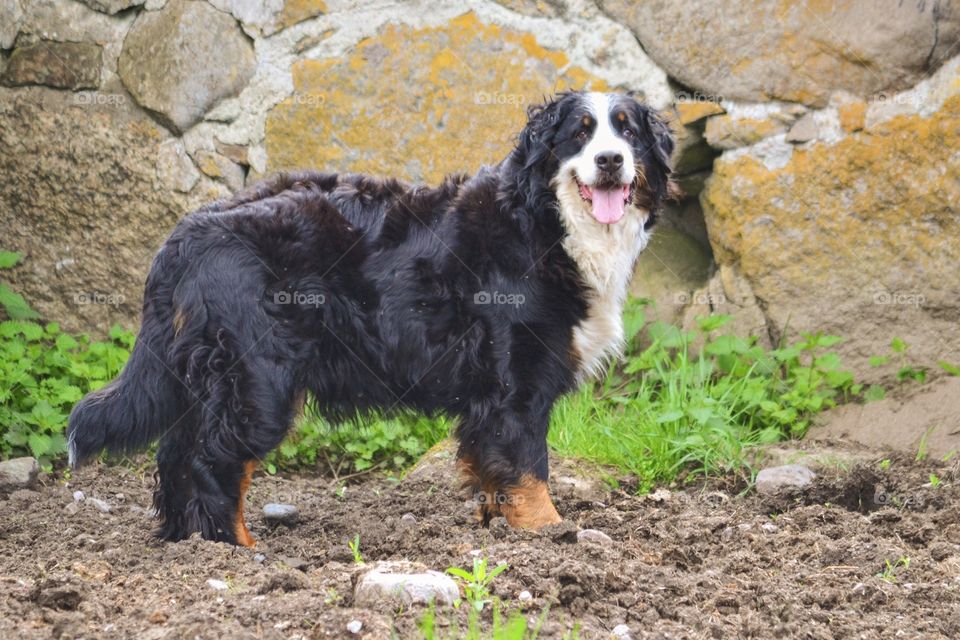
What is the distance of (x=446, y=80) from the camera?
5.59m

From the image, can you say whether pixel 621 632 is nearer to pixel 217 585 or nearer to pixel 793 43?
pixel 217 585

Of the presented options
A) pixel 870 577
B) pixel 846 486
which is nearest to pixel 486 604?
pixel 870 577

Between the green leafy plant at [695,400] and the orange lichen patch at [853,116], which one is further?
the orange lichen patch at [853,116]

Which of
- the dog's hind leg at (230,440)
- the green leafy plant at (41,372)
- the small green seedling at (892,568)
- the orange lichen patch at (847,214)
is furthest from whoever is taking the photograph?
the orange lichen patch at (847,214)

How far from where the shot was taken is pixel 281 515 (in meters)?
4.41

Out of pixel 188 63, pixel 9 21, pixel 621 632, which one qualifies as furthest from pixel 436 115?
pixel 621 632

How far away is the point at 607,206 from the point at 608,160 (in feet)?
0.62

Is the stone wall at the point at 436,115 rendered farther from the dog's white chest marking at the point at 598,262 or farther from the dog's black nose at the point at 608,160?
the dog's black nose at the point at 608,160

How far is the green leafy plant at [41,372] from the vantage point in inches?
202

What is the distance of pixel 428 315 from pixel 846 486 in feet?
6.16

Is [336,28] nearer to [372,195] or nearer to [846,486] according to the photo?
[372,195]

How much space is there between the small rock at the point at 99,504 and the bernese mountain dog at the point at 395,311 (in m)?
0.66

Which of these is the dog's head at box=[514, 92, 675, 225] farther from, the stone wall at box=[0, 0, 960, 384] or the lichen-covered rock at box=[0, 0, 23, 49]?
the lichen-covered rock at box=[0, 0, 23, 49]

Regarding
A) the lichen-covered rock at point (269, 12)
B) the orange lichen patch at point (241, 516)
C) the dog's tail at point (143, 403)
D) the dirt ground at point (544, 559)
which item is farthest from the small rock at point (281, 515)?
the lichen-covered rock at point (269, 12)
